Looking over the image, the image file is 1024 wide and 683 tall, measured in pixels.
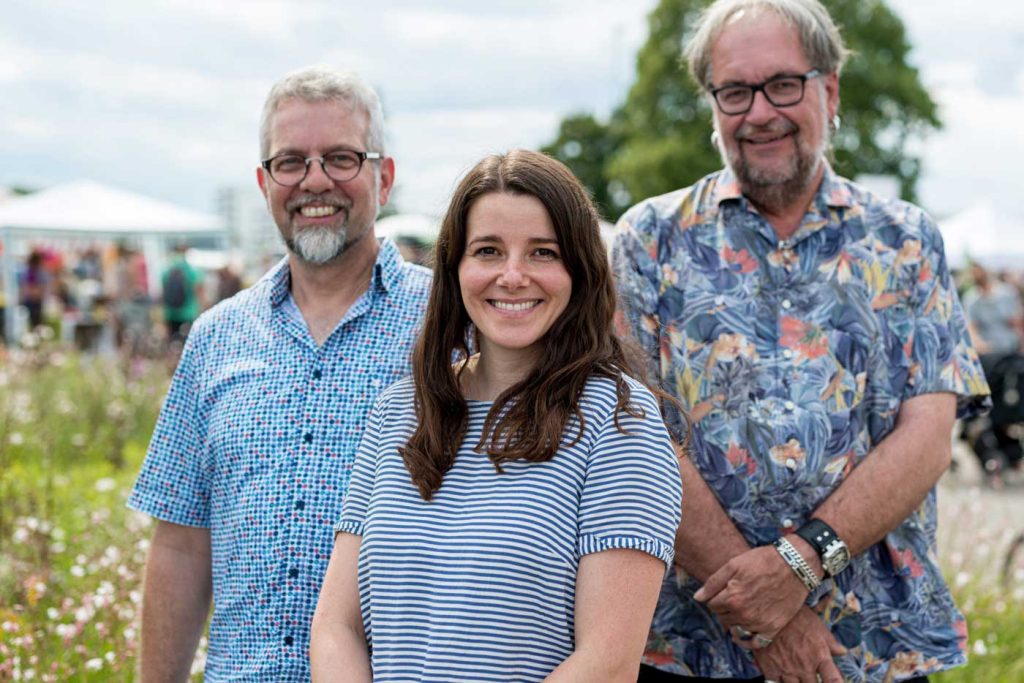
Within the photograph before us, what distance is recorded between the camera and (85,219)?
21703 mm

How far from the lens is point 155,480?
3.15 meters

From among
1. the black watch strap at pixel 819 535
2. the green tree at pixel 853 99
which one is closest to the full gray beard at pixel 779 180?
the black watch strap at pixel 819 535

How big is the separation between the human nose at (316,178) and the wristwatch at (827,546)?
5.10 feet

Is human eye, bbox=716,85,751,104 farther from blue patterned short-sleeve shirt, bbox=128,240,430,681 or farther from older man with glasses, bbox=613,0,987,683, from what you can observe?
blue patterned short-sleeve shirt, bbox=128,240,430,681

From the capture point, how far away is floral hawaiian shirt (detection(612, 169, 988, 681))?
3.02 m

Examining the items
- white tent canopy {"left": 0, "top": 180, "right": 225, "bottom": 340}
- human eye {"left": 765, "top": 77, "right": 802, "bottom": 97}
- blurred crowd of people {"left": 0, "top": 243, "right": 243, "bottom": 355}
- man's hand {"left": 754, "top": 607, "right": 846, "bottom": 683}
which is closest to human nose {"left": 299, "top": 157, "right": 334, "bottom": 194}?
human eye {"left": 765, "top": 77, "right": 802, "bottom": 97}

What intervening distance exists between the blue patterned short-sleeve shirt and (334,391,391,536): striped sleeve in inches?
20.0

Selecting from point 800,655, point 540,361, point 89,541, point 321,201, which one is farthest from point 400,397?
point 89,541

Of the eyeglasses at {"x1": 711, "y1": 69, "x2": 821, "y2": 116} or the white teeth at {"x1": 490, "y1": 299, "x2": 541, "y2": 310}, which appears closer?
the white teeth at {"x1": 490, "y1": 299, "x2": 541, "y2": 310}

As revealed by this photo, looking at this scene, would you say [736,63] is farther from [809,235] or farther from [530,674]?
[530,674]

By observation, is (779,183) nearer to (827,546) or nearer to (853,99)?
(827,546)

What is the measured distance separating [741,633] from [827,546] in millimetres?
315

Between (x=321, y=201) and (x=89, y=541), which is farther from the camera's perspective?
(x=89, y=541)

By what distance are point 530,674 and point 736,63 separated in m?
1.85
